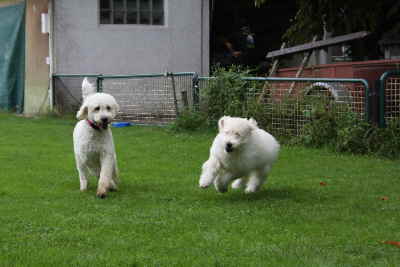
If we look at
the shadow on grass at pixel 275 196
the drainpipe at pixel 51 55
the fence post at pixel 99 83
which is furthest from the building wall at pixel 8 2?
the shadow on grass at pixel 275 196

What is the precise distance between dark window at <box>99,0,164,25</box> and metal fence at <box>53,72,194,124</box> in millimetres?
1778

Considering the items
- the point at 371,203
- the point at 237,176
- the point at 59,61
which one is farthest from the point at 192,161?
the point at 59,61

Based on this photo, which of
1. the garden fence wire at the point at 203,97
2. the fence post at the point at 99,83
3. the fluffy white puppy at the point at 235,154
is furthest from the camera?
the fence post at the point at 99,83

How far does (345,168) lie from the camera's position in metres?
9.53

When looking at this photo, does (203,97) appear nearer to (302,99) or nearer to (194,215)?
(302,99)

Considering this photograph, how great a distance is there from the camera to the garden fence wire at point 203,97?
11211 mm

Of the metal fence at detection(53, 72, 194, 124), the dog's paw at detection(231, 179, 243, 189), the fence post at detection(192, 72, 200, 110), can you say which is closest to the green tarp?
the metal fence at detection(53, 72, 194, 124)

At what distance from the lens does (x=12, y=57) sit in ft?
59.9

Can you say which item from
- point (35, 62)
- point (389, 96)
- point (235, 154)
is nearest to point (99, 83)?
point (35, 62)

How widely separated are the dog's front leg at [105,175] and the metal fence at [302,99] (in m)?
4.53

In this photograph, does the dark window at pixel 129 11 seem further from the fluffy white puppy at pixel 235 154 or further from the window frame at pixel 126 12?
the fluffy white puppy at pixel 235 154

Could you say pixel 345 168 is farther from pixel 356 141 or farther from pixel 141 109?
pixel 141 109

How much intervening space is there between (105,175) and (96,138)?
1.50ft

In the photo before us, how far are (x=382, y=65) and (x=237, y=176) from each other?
16.1 ft
